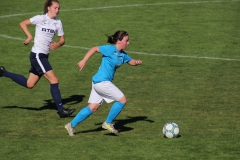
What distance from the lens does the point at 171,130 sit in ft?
46.3

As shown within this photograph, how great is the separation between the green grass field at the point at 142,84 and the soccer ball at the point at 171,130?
0.55ft

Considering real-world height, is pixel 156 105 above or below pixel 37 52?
below

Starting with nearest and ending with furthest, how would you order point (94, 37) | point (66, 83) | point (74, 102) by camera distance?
1. point (74, 102)
2. point (66, 83)
3. point (94, 37)

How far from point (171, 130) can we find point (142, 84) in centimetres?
545

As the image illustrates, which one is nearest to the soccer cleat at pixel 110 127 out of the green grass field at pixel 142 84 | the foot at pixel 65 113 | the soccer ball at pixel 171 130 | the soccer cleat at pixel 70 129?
the green grass field at pixel 142 84

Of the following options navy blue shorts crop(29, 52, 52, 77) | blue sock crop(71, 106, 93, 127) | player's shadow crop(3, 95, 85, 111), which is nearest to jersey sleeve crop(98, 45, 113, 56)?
blue sock crop(71, 106, 93, 127)

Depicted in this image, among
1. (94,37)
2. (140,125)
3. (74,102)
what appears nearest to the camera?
(140,125)

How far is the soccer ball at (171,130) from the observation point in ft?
46.3

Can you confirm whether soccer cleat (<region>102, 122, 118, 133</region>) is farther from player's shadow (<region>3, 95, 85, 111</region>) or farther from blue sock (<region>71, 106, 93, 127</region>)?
player's shadow (<region>3, 95, 85, 111</region>)

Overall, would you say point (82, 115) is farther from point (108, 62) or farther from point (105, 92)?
point (108, 62)

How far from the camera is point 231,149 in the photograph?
1333 cm

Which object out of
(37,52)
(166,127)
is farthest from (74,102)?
(166,127)

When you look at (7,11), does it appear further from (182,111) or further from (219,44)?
(182,111)

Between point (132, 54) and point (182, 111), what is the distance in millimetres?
6662
